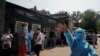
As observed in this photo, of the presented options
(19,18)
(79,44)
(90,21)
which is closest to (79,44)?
(79,44)

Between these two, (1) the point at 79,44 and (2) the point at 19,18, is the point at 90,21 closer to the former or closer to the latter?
(2) the point at 19,18

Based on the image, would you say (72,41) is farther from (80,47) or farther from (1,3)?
(1,3)

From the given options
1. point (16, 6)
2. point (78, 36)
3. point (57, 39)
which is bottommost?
point (57, 39)

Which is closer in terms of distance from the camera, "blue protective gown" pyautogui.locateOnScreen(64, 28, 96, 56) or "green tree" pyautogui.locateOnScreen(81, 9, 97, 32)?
"blue protective gown" pyautogui.locateOnScreen(64, 28, 96, 56)

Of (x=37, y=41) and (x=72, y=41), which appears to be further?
(x=37, y=41)

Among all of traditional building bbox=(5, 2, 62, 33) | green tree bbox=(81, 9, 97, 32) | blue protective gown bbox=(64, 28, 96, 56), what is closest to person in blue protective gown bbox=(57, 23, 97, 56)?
blue protective gown bbox=(64, 28, 96, 56)

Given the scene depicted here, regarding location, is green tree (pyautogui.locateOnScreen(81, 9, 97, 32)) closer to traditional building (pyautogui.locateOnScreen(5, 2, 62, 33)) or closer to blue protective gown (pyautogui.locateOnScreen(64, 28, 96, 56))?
traditional building (pyautogui.locateOnScreen(5, 2, 62, 33))

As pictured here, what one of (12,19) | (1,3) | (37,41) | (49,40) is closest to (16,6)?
(12,19)

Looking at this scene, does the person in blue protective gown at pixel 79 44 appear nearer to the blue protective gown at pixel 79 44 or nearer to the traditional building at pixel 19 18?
the blue protective gown at pixel 79 44

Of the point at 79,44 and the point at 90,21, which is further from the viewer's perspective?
the point at 90,21

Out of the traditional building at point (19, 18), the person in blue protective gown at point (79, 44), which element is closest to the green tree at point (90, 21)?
the traditional building at point (19, 18)

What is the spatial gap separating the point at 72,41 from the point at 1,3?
30.7ft

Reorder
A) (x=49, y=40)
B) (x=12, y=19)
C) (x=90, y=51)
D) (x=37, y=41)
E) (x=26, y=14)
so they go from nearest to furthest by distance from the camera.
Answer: (x=90, y=51), (x=37, y=41), (x=12, y=19), (x=26, y=14), (x=49, y=40)

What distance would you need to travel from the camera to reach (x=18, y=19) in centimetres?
1672
